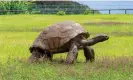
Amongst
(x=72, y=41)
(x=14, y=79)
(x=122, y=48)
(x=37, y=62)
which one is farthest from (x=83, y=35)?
(x=122, y=48)

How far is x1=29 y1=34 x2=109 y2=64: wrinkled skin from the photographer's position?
13133 millimetres

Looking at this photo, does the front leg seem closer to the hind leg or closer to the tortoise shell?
the tortoise shell

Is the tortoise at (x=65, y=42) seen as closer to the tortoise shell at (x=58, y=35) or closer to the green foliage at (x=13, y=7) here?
the tortoise shell at (x=58, y=35)

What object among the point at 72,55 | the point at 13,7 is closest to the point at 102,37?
the point at 72,55

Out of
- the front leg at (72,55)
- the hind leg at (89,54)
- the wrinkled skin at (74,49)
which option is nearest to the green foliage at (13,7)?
the wrinkled skin at (74,49)

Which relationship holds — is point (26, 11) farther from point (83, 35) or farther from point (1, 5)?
point (83, 35)

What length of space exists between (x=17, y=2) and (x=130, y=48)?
120ft

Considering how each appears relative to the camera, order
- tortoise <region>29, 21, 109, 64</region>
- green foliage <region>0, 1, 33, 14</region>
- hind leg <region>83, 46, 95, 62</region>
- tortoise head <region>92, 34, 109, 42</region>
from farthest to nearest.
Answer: green foliage <region>0, 1, 33, 14</region> < hind leg <region>83, 46, 95, 62</region> < tortoise <region>29, 21, 109, 64</region> < tortoise head <region>92, 34, 109, 42</region>

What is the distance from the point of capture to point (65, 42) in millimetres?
13273

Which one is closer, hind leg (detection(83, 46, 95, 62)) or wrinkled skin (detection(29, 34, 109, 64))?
wrinkled skin (detection(29, 34, 109, 64))

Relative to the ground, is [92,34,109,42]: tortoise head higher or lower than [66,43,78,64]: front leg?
higher

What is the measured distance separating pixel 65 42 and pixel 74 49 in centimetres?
31

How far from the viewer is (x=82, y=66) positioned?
1287cm

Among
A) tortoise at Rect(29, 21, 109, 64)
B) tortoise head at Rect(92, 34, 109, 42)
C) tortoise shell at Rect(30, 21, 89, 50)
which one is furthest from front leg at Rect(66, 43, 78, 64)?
tortoise head at Rect(92, 34, 109, 42)
